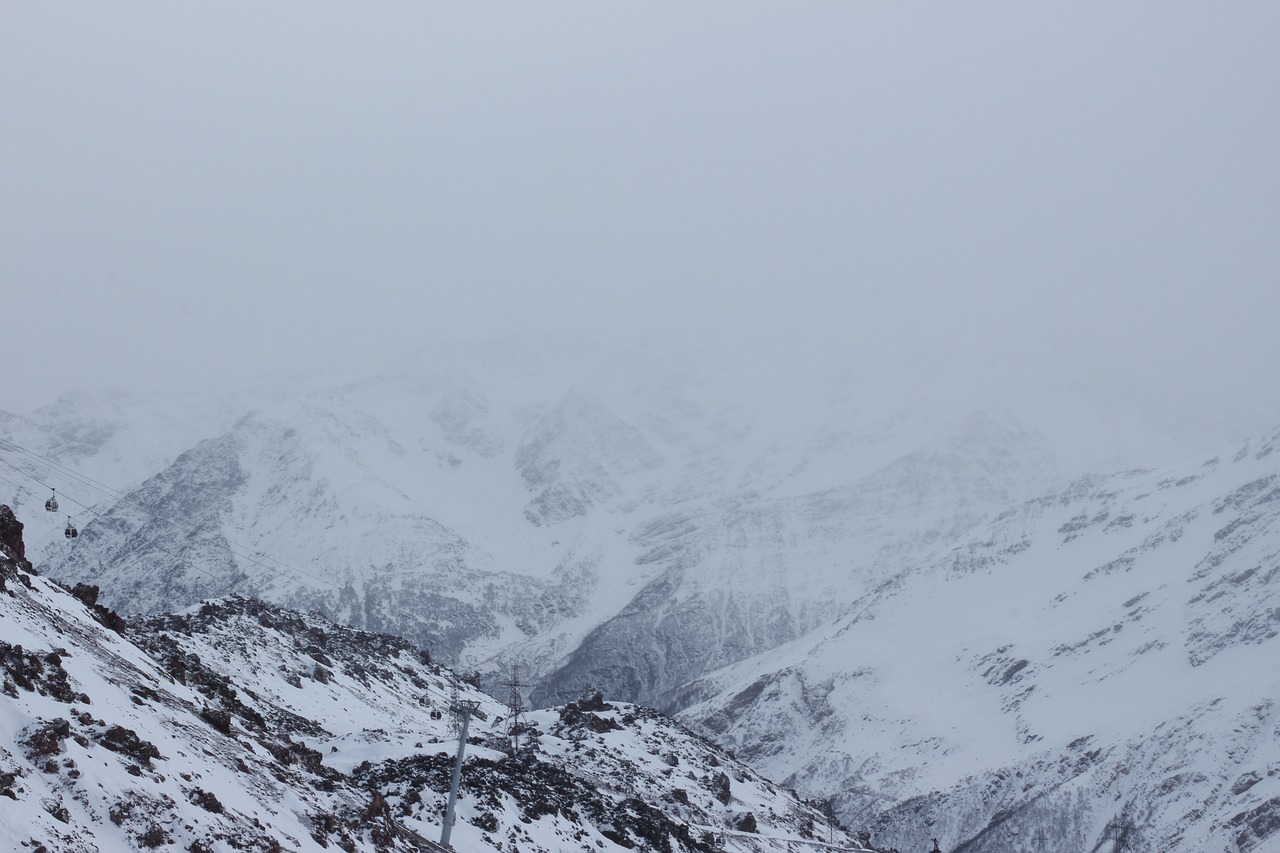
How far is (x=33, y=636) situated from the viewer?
33281 mm

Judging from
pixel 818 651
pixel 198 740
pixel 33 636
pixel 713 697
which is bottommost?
pixel 713 697

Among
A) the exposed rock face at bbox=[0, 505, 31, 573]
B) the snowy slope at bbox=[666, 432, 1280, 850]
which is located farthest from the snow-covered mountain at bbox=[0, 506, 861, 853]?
the snowy slope at bbox=[666, 432, 1280, 850]

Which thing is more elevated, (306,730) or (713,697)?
(306,730)

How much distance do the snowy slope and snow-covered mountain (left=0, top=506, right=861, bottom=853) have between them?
3974cm

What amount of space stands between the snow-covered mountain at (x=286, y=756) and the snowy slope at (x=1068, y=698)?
130 feet

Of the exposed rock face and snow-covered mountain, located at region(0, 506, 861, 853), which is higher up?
the exposed rock face

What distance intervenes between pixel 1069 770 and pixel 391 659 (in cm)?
8043

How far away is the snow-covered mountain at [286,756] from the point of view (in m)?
26.5

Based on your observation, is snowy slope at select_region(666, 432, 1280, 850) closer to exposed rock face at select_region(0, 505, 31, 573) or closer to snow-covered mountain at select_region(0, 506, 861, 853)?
snow-covered mountain at select_region(0, 506, 861, 853)

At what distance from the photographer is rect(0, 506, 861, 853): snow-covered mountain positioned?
2655cm

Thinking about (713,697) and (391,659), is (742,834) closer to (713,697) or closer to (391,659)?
(391,659)

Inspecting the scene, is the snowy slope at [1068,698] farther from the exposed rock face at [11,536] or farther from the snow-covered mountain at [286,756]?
the exposed rock face at [11,536]

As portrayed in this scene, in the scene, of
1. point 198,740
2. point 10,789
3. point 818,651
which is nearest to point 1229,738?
point 818,651

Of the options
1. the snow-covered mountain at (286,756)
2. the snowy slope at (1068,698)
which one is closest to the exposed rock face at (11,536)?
the snow-covered mountain at (286,756)
